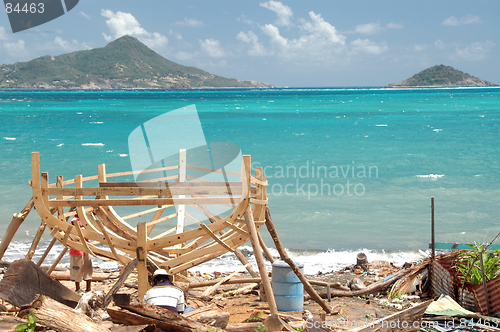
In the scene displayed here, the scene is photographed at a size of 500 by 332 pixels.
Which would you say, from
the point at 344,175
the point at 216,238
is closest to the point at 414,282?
the point at 216,238

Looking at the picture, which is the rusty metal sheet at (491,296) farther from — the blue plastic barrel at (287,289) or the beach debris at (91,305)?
the beach debris at (91,305)

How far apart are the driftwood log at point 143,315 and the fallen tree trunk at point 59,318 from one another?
0.31 meters

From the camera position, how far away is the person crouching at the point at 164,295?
4770 mm

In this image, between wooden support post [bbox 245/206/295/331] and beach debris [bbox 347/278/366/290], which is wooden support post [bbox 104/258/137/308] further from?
beach debris [bbox 347/278/366/290]

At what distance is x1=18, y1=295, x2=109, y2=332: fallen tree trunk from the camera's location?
3939mm

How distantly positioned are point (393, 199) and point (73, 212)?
1300 centimetres

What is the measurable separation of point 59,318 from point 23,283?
1.24 m

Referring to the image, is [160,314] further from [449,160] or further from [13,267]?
[449,160]

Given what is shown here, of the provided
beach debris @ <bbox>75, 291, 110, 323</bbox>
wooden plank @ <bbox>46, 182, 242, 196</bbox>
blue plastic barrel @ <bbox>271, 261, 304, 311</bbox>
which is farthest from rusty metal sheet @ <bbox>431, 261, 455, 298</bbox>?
beach debris @ <bbox>75, 291, 110, 323</bbox>

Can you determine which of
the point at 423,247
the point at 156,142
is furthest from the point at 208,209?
the point at 156,142

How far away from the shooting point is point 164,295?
16.0 ft

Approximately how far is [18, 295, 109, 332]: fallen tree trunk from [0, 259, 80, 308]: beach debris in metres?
0.75

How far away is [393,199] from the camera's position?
682 inches

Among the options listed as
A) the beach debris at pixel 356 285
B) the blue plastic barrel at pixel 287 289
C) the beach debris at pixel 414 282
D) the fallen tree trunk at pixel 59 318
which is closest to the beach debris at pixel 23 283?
the fallen tree trunk at pixel 59 318
